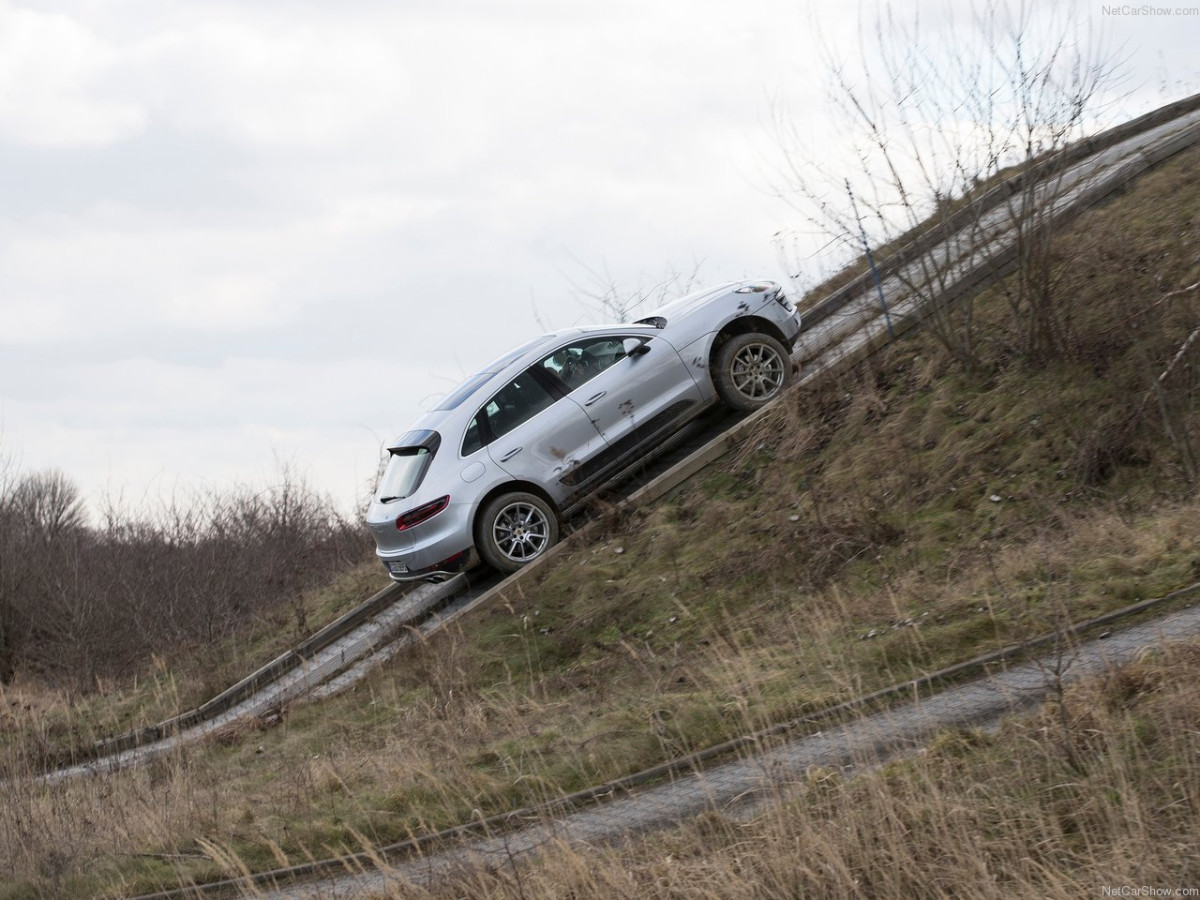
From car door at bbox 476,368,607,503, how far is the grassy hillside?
812 mm

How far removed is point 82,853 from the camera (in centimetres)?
844

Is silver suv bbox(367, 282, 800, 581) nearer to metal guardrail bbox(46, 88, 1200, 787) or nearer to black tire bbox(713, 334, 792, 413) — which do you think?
black tire bbox(713, 334, 792, 413)

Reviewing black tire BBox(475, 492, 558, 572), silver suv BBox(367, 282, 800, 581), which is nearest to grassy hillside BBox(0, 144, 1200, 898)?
black tire BBox(475, 492, 558, 572)

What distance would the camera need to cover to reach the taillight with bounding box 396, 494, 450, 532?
12.9 metres

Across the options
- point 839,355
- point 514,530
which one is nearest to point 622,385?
point 514,530

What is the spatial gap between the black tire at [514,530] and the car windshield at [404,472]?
786 mm

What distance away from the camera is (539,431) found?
13.3 m

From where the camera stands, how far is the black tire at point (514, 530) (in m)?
13.2

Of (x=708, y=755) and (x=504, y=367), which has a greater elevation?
(x=504, y=367)

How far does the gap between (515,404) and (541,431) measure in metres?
0.42

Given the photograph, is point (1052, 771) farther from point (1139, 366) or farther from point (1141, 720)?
point (1139, 366)

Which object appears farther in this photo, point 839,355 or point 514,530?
point 839,355

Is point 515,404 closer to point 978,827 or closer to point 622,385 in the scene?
point 622,385

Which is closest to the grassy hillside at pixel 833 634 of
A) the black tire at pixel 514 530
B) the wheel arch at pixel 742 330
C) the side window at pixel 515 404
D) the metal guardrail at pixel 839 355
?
the metal guardrail at pixel 839 355
